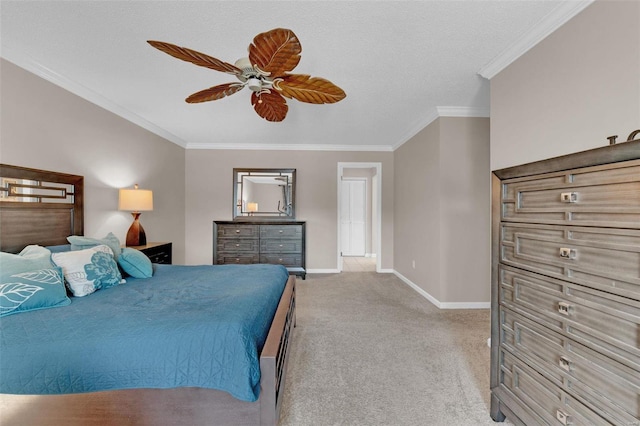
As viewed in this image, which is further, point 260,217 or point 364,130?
point 260,217

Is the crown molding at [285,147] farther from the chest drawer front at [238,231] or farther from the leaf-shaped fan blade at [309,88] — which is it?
the leaf-shaped fan blade at [309,88]

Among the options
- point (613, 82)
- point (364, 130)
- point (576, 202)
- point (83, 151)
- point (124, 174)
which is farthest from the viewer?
point (364, 130)

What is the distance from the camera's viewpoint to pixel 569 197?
3.90ft

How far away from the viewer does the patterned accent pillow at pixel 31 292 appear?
1522mm

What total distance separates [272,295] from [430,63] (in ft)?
7.63

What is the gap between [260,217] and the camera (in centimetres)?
527

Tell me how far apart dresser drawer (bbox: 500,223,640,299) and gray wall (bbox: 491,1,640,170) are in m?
0.68

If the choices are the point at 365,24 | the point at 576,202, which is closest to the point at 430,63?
the point at 365,24

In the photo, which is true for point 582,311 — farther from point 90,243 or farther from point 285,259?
point 285,259

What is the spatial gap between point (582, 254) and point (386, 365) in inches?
61.8

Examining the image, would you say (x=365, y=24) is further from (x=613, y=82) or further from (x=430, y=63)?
(x=613, y=82)

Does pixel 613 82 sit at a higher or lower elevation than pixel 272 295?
higher

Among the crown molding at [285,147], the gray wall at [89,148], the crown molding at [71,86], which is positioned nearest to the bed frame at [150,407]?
the gray wall at [89,148]

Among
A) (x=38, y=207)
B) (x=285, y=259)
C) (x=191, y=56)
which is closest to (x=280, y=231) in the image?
(x=285, y=259)
